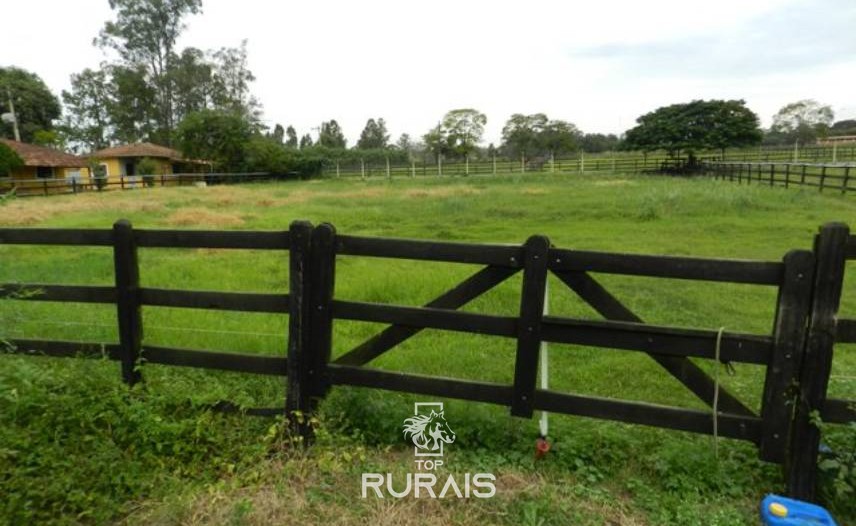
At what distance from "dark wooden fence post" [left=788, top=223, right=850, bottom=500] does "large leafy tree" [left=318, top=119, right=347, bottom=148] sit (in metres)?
84.6

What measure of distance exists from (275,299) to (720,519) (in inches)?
110

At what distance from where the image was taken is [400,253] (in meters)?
3.24

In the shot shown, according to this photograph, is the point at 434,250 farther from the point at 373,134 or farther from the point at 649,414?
the point at 373,134

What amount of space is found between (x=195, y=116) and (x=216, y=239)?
46380 mm

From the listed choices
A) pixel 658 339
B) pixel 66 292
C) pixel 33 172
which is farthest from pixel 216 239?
pixel 33 172

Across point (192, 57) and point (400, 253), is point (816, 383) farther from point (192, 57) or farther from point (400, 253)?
point (192, 57)

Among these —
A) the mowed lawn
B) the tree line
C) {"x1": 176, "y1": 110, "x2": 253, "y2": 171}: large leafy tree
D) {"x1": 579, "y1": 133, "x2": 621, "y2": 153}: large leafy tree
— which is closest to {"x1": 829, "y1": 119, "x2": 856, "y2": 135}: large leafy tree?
the tree line

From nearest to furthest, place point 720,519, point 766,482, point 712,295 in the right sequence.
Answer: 1. point 720,519
2. point 766,482
3. point 712,295

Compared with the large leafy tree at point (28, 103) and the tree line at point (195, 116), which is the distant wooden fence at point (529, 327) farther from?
the large leafy tree at point (28, 103)

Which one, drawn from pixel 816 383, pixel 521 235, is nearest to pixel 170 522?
pixel 816 383

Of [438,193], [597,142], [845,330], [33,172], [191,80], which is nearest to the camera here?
[845,330]

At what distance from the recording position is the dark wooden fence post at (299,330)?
3.27 metres

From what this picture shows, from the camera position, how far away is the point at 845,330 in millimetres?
2654

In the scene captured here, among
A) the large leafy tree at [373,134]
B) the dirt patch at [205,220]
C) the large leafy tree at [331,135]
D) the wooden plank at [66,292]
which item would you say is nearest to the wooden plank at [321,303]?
the wooden plank at [66,292]
